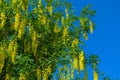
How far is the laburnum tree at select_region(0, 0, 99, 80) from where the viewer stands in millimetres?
20672

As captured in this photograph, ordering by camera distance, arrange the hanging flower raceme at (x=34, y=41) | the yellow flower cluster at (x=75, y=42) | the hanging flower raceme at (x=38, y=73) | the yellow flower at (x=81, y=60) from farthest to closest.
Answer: the yellow flower cluster at (x=75, y=42) → the hanging flower raceme at (x=34, y=41) → the yellow flower at (x=81, y=60) → the hanging flower raceme at (x=38, y=73)

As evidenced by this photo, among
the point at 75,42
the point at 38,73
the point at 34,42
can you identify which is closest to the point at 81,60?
the point at 75,42

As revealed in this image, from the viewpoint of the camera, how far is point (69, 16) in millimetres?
24641

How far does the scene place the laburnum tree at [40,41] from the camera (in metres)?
20.7

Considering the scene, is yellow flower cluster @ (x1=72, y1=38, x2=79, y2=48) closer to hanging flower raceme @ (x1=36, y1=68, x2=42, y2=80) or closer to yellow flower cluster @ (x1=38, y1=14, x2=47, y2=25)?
yellow flower cluster @ (x1=38, y1=14, x2=47, y2=25)

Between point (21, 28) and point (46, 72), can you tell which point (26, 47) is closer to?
point (21, 28)

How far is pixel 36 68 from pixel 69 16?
5141 mm

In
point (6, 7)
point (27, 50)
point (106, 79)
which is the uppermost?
point (6, 7)

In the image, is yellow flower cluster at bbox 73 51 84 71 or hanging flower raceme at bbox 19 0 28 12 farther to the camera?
hanging flower raceme at bbox 19 0 28 12

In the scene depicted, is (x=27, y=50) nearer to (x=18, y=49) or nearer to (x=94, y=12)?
(x=18, y=49)

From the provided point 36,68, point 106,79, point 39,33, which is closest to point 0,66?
point 36,68

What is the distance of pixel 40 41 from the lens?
23000 mm

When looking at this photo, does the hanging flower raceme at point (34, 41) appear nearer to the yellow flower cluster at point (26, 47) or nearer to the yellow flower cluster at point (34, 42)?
the yellow flower cluster at point (34, 42)

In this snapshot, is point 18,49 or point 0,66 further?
point 18,49
